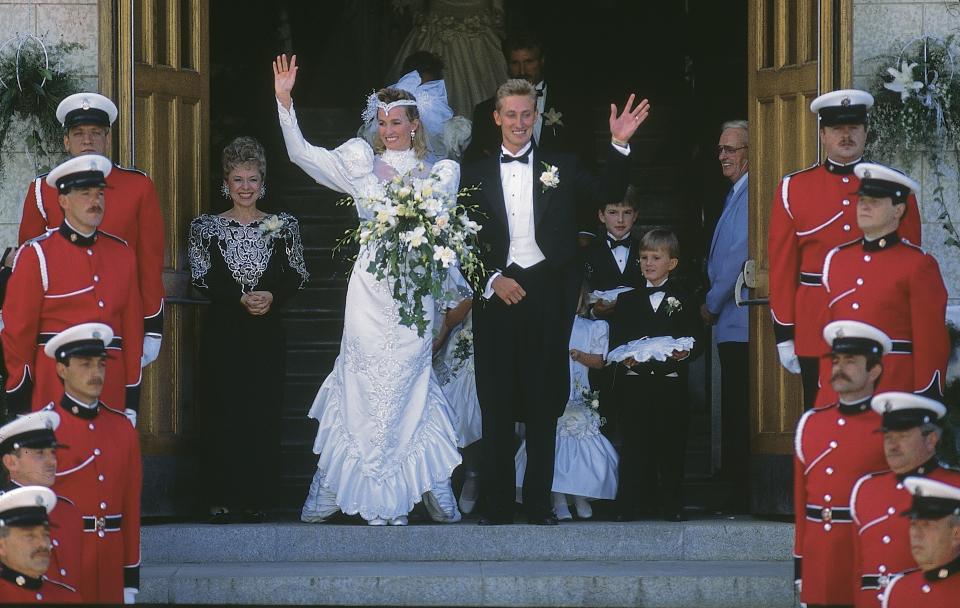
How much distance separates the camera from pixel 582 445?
937 cm

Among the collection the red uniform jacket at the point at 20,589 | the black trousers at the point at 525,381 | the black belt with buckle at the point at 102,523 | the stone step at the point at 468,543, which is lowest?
the stone step at the point at 468,543

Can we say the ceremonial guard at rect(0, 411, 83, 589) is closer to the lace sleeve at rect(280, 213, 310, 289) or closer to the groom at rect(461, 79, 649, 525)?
the groom at rect(461, 79, 649, 525)

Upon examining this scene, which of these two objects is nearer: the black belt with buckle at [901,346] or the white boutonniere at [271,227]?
the black belt with buckle at [901,346]

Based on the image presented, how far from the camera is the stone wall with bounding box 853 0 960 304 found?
30.2 feet

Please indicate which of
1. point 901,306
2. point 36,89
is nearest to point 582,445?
point 901,306

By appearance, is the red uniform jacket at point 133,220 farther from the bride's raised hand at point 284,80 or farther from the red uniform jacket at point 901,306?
the red uniform jacket at point 901,306

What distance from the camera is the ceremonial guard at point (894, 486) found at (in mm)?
6480

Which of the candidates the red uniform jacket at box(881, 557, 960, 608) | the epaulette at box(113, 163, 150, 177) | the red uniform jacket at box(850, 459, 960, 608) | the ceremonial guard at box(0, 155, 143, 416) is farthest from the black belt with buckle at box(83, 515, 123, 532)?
the red uniform jacket at box(881, 557, 960, 608)

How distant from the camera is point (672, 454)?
9172mm

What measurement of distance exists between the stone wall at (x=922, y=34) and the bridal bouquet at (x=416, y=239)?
7.04 ft

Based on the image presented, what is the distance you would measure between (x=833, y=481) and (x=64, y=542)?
2751 mm

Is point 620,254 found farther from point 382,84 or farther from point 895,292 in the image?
point 382,84

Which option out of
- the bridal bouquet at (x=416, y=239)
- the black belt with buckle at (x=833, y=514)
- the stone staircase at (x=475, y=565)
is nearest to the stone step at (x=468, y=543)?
the stone staircase at (x=475, y=565)

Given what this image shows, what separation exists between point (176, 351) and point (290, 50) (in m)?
6.37
